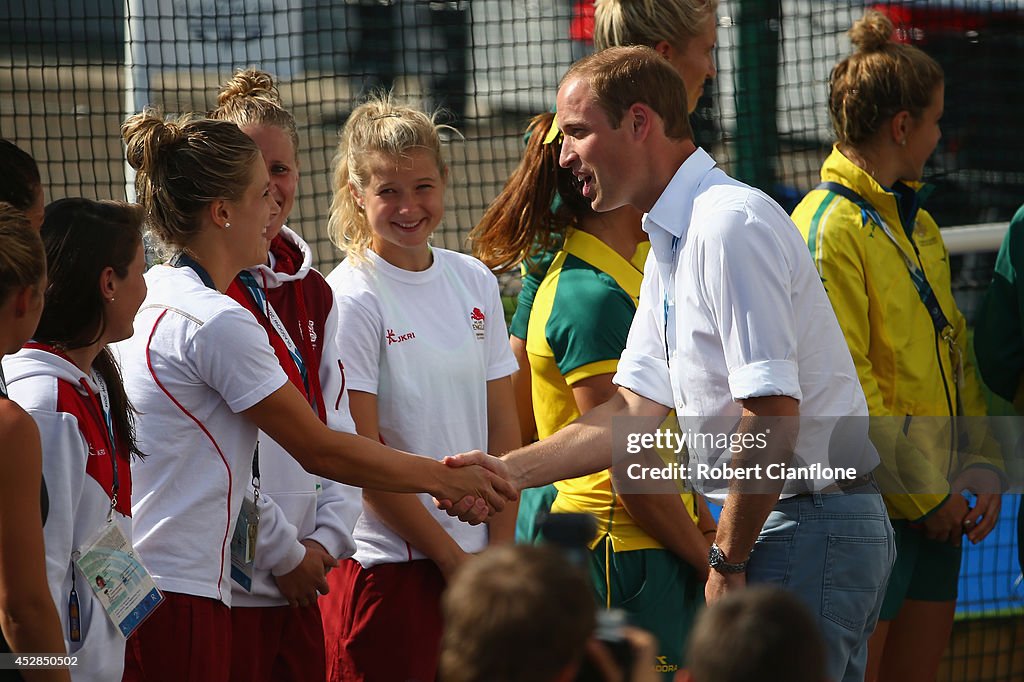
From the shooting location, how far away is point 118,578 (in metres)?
2.71

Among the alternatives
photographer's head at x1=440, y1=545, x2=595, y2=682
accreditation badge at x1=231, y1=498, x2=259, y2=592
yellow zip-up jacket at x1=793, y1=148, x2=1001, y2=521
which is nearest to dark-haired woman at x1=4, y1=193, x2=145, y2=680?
accreditation badge at x1=231, y1=498, x2=259, y2=592

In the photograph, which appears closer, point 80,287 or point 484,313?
point 80,287

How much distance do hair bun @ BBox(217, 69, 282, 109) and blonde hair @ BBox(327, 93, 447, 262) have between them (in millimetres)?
285

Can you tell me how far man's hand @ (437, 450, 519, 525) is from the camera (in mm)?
3506

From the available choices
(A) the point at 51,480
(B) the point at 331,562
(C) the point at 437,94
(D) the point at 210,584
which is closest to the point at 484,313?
(B) the point at 331,562

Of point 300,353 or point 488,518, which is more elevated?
point 300,353

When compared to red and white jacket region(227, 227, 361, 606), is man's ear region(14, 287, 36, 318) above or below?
above

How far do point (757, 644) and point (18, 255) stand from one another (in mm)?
1616

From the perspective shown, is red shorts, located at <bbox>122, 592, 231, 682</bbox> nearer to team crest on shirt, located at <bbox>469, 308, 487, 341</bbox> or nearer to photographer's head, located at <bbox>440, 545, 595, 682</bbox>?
team crest on shirt, located at <bbox>469, 308, 487, 341</bbox>

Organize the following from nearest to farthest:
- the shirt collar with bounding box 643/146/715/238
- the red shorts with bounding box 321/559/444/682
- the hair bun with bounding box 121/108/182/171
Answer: the shirt collar with bounding box 643/146/715/238 < the hair bun with bounding box 121/108/182/171 < the red shorts with bounding box 321/559/444/682

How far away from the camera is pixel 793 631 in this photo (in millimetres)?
1748

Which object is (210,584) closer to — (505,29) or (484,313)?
(484,313)

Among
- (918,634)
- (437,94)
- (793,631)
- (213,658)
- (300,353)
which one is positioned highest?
(437,94)

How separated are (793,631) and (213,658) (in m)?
1.71
